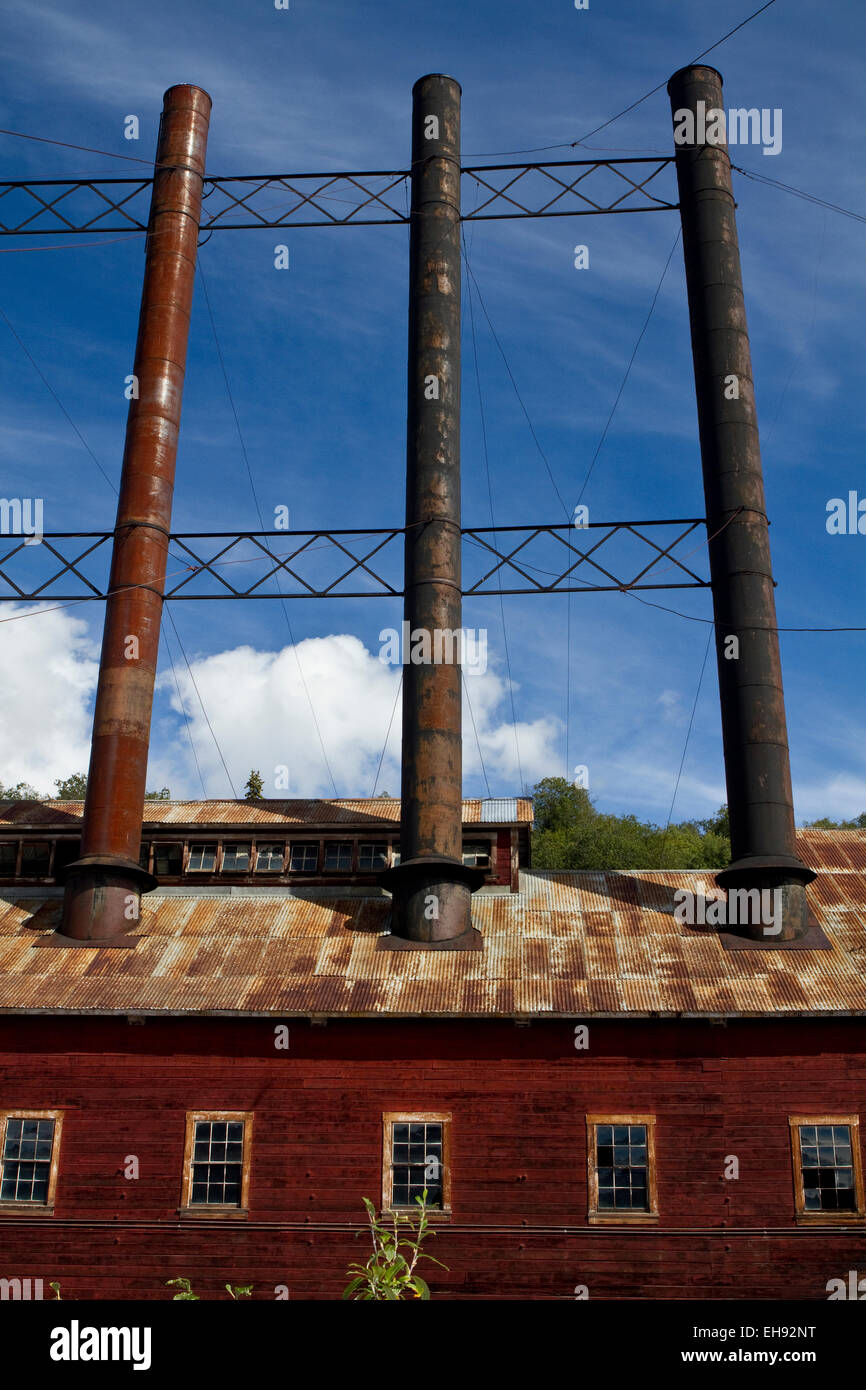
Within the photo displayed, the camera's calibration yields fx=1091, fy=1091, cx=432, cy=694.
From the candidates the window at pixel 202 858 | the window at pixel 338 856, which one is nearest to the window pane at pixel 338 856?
the window at pixel 338 856

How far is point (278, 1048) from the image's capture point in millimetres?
18906

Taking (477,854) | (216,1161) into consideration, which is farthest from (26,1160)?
(477,854)

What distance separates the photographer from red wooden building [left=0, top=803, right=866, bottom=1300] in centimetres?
1750

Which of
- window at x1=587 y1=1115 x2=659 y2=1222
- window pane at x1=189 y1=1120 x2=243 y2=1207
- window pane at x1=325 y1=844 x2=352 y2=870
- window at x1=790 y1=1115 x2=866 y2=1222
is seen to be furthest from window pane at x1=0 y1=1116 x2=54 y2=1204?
window at x1=790 y1=1115 x2=866 y2=1222

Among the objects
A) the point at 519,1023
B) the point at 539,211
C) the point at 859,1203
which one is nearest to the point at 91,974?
the point at 519,1023

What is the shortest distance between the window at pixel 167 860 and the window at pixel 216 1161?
20.2 feet

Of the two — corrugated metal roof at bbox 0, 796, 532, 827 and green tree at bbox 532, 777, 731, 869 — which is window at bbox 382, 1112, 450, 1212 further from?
green tree at bbox 532, 777, 731, 869

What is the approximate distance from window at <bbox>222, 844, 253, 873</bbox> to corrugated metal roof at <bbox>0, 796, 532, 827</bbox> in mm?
521

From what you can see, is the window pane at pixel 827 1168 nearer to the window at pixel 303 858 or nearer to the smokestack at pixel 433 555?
the smokestack at pixel 433 555

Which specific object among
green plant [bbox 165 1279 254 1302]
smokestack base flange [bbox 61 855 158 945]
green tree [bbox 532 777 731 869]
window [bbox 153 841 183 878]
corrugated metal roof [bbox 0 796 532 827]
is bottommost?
green plant [bbox 165 1279 254 1302]

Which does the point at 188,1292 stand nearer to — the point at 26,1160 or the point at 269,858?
the point at 26,1160

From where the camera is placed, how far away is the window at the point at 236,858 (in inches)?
921
